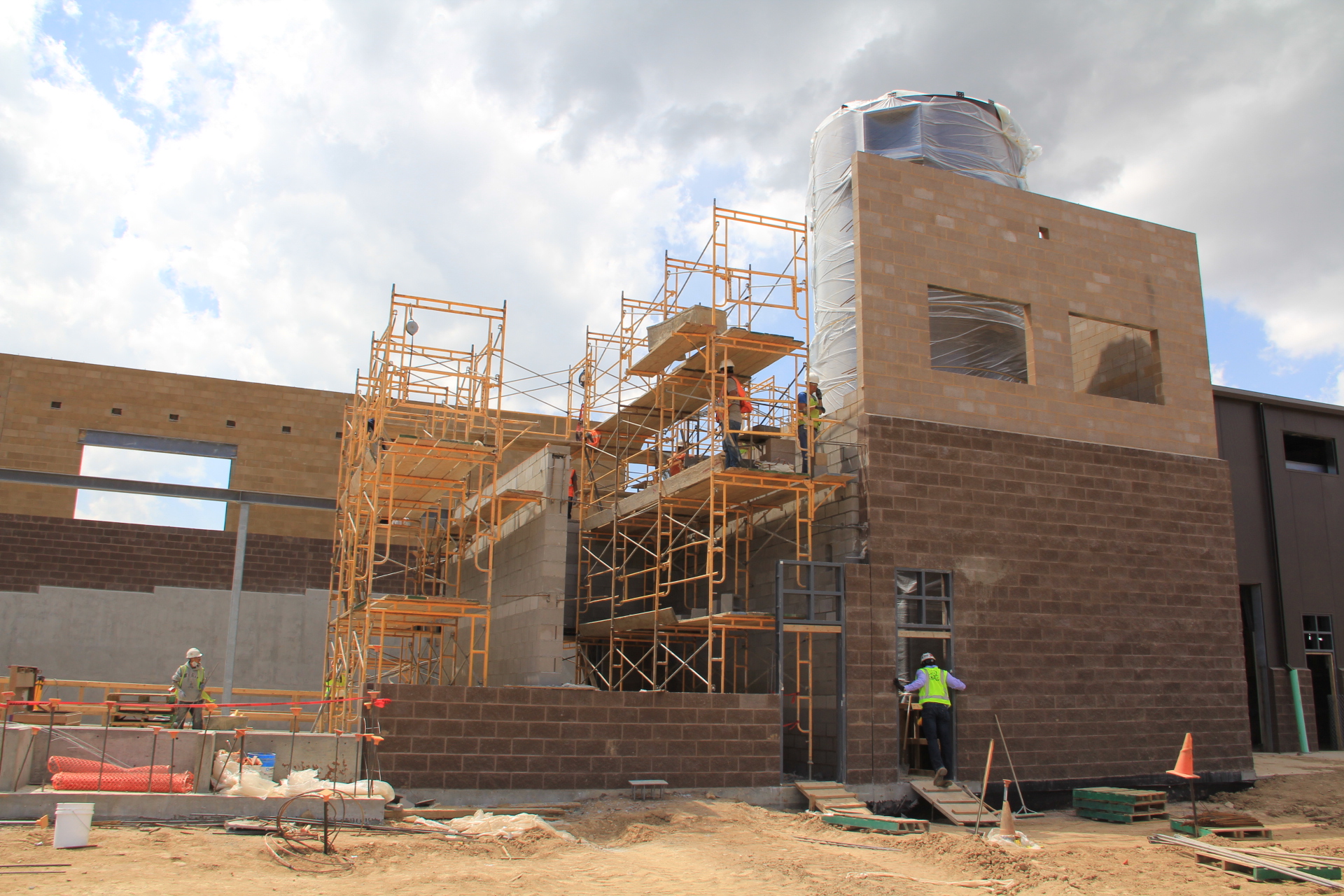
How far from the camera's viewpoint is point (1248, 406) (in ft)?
71.5

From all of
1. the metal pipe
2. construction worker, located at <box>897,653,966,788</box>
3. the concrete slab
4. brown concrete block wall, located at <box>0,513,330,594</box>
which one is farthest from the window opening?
brown concrete block wall, located at <box>0,513,330,594</box>

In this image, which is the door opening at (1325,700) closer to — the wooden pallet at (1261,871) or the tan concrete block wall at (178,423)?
the wooden pallet at (1261,871)

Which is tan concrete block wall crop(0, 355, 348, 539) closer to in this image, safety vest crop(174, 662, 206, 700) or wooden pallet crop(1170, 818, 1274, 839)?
safety vest crop(174, 662, 206, 700)

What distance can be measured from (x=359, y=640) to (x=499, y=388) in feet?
Result: 14.9

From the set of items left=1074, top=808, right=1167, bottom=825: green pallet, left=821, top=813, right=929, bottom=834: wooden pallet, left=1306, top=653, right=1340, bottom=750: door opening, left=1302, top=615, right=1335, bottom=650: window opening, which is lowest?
left=1074, top=808, right=1167, bottom=825: green pallet

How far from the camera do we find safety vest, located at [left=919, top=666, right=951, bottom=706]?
1392cm

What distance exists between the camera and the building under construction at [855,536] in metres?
14.0

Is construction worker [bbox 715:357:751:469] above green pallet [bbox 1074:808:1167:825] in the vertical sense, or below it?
above

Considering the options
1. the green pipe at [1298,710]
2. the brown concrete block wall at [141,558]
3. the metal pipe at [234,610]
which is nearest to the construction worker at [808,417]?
the metal pipe at [234,610]

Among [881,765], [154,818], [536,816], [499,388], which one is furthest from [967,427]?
[154,818]

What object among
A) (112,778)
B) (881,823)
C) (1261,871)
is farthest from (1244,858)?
(112,778)

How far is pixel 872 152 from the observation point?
57.9ft

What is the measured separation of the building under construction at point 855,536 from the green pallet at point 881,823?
1359 millimetres

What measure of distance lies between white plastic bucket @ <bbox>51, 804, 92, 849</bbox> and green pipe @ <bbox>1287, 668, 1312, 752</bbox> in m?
20.8
